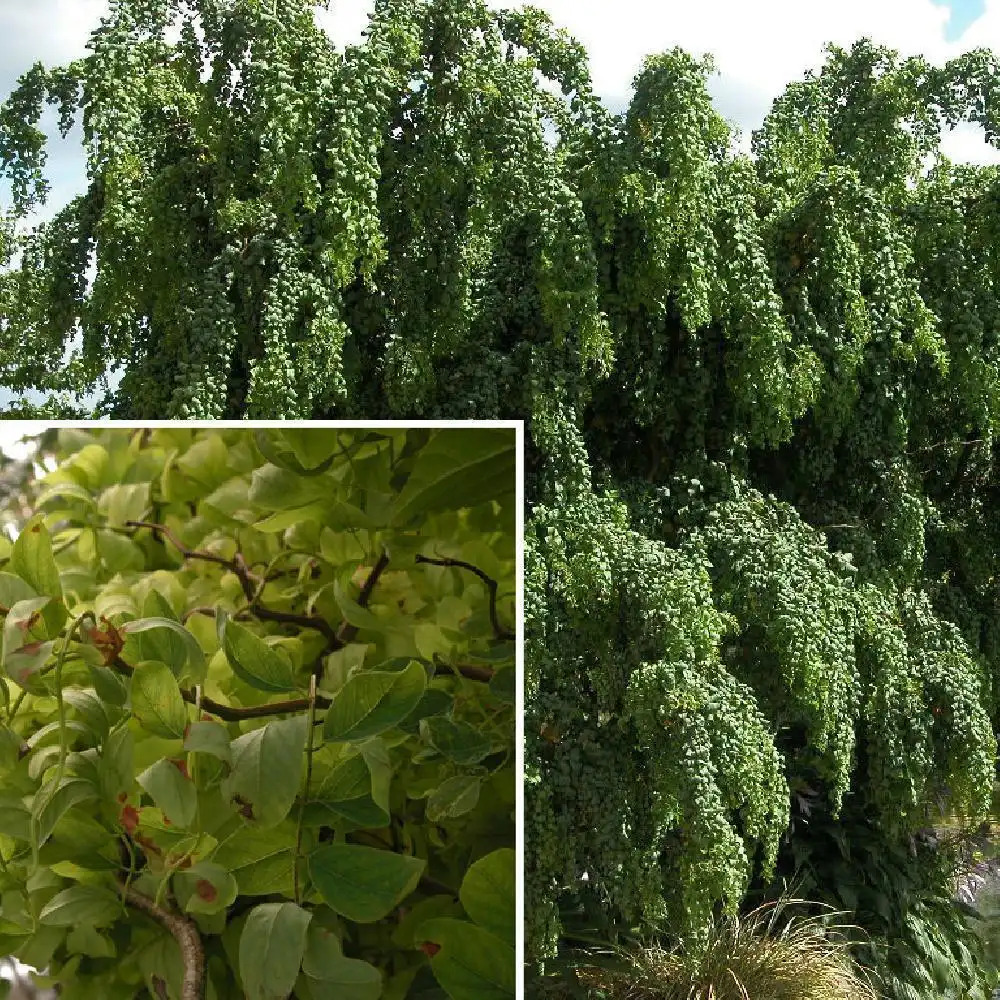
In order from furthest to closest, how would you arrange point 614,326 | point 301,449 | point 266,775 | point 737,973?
point 737,973
point 614,326
point 301,449
point 266,775

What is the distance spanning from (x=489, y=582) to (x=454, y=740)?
0.10 m

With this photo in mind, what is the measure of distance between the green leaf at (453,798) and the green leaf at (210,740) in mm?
103

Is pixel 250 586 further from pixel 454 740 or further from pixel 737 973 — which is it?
pixel 737 973

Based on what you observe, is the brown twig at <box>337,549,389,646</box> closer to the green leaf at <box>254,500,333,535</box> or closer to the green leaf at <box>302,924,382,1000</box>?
the green leaf at <box>254,500,333,535</box>

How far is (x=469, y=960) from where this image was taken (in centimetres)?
59

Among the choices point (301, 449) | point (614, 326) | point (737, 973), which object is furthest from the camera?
point (737, 973)

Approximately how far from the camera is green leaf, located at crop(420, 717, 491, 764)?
22.4 inches

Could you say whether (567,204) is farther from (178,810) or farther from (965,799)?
(178,810)

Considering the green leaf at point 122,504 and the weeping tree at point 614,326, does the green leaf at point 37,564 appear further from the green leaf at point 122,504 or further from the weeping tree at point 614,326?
the weeping tree at point 614,326

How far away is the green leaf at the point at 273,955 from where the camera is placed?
0.52 meters

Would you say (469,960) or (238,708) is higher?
(238,708)

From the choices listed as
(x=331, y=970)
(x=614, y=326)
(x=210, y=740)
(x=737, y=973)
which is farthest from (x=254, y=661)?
(x=737, y=973)

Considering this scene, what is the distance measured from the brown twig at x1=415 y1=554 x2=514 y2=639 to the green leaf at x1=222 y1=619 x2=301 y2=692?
106mm

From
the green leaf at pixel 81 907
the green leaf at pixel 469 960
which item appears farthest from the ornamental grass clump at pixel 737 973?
the green leaf at pixel 81 907
